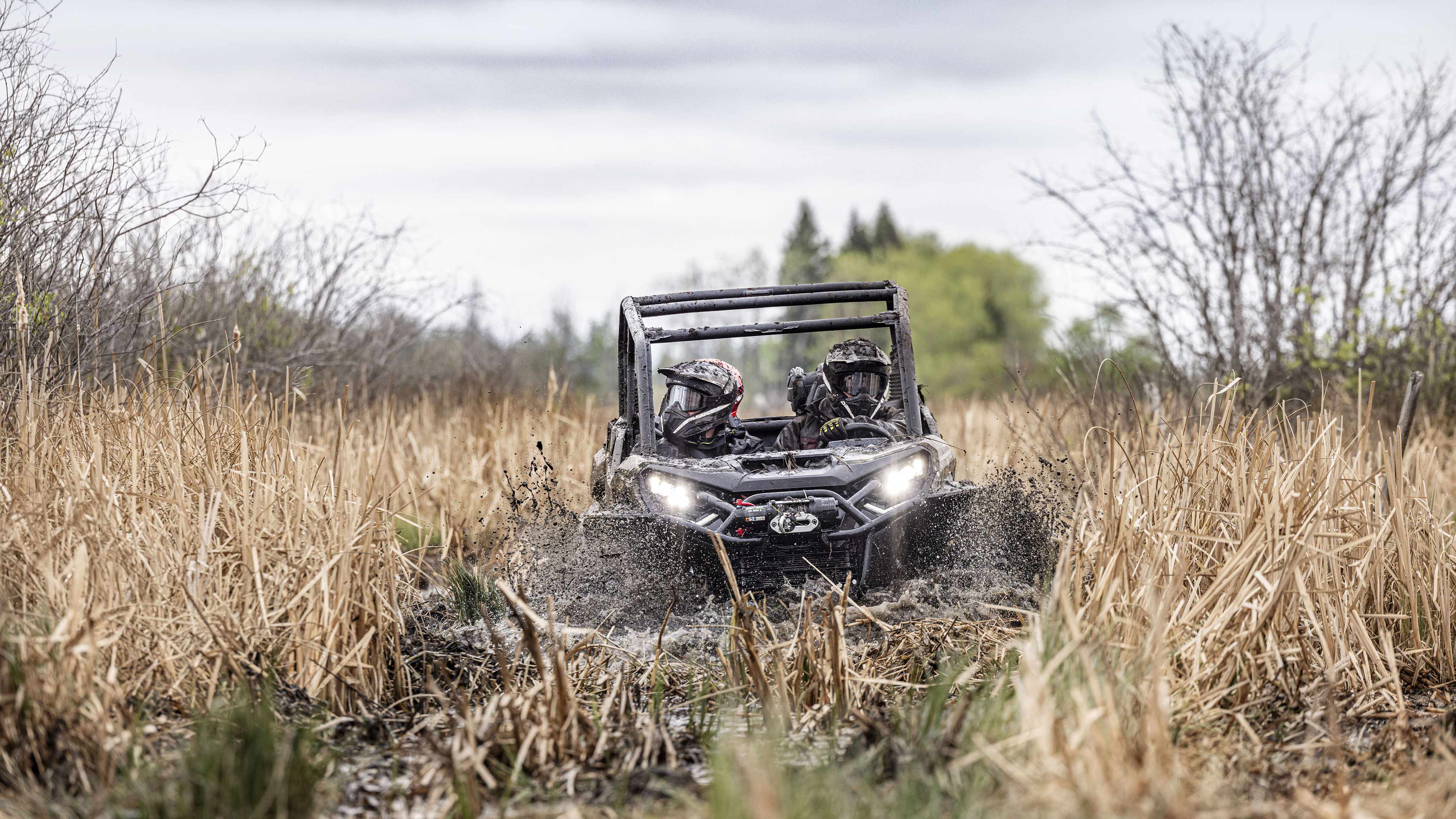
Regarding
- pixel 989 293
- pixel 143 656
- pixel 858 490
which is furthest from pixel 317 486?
pixel 989 293

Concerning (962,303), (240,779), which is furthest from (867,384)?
(962,303)

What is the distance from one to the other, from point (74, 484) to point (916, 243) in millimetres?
61041

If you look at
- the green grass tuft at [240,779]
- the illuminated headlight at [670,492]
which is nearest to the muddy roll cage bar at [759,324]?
the illuminated headlight at [670,492]

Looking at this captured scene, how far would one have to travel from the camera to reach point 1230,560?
427cm

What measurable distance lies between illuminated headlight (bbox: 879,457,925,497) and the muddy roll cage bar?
1.54 ft

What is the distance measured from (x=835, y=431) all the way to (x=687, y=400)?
2.93 feet

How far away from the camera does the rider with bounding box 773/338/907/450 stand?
6906 millimetres

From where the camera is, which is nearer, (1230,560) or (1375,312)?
(1230,560)

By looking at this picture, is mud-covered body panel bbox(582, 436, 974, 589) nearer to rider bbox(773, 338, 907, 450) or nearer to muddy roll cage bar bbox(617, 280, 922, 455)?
muddy roll cage bar bbox(617, 280, 922, 455)

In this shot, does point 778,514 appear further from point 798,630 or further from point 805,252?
point 805,252

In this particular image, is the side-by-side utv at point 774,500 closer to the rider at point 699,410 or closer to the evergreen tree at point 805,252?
the rider at point 699,410

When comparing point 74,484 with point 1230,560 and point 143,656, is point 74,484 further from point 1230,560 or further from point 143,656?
point 1230,560

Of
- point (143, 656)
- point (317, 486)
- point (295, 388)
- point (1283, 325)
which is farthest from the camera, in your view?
point (1283, 325)

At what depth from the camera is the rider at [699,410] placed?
7016 millimetres
